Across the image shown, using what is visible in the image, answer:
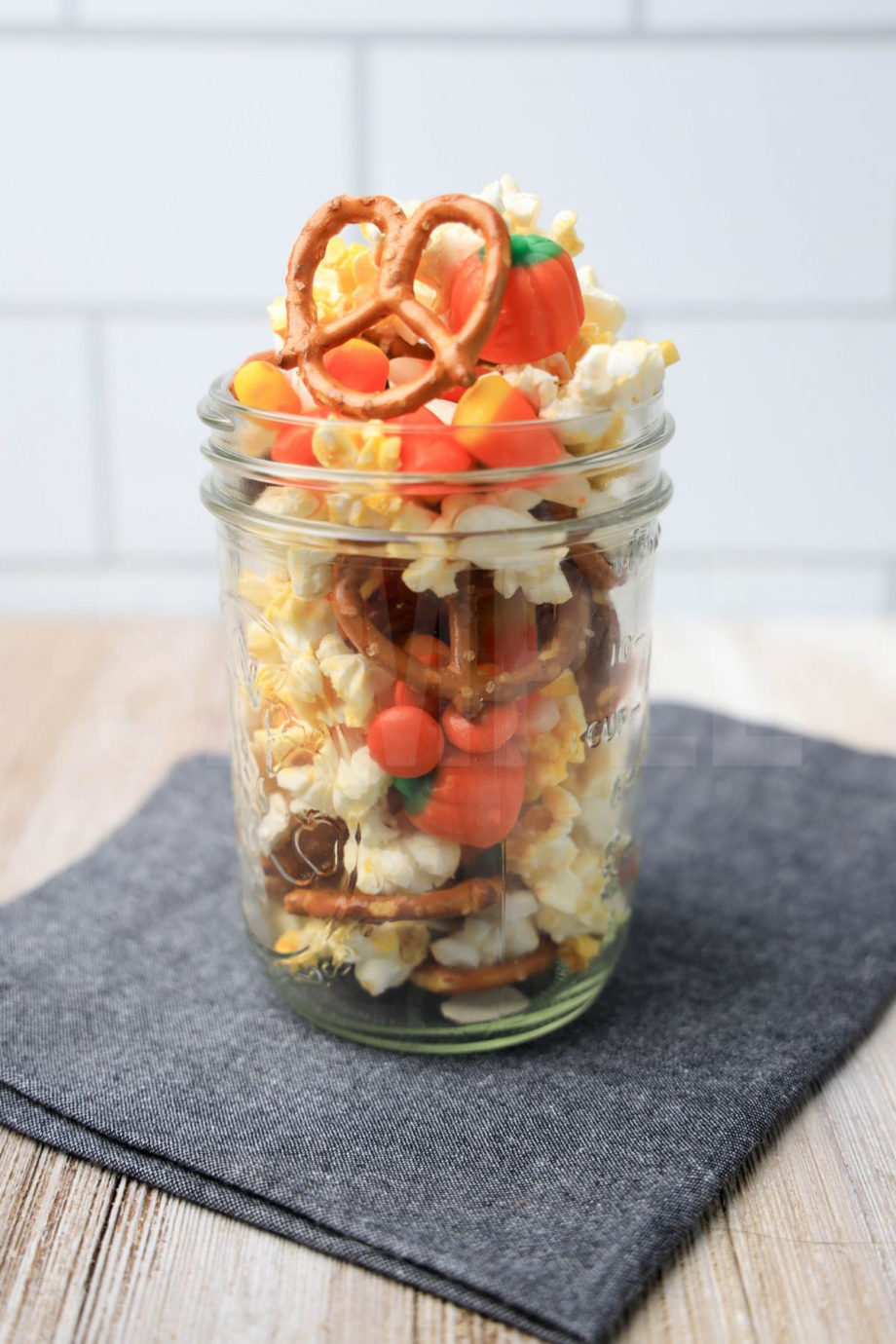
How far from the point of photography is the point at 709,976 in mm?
750

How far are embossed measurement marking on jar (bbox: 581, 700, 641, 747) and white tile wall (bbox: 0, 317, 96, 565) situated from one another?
0.90 m

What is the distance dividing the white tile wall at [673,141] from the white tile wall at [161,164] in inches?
3.2

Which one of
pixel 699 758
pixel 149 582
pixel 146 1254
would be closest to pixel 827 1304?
pixel 146 1254

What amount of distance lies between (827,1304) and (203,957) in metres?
0.39

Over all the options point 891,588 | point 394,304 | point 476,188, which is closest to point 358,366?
point 394,304

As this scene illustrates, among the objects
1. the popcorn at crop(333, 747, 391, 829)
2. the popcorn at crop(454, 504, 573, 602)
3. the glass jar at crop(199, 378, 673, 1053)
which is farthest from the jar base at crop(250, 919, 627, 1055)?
the popcorn at crop(454, 504, 573, 602)

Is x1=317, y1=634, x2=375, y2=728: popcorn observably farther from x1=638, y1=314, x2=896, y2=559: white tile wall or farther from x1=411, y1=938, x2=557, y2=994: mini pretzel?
x1=638, y1=314, x2=896, y2=559: white tile wall

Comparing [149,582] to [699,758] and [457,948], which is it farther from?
[457,948]

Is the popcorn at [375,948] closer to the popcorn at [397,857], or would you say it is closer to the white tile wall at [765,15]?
the popcorn at [397,857]

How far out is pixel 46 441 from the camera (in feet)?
4.61

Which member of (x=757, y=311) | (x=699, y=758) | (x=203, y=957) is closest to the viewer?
(x=203, y=957)

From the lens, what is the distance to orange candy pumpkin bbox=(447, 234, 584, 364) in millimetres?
571

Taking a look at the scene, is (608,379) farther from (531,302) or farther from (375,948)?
(375,948)

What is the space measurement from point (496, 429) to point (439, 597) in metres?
0.08
